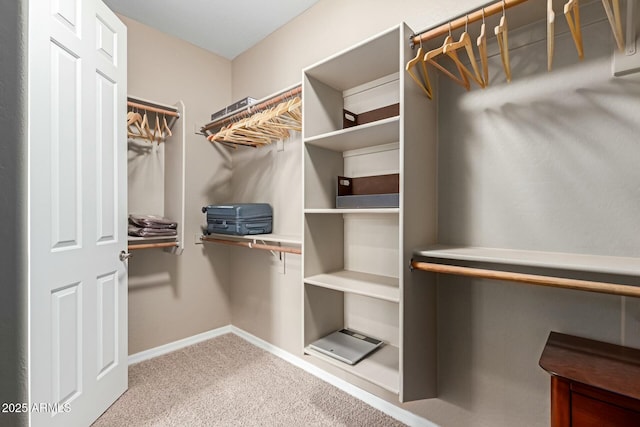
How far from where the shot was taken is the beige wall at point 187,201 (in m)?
2.41

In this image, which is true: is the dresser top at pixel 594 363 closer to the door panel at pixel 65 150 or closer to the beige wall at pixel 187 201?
the door panel at pixel 65 150

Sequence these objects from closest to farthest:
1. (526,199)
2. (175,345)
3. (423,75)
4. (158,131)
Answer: (526,199), (423,75), (158,131), (175,345)

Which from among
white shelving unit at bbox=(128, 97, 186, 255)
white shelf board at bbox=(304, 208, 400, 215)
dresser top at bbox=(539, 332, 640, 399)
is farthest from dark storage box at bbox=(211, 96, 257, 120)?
dresser top at bbox=(539, 332, 640, 399)

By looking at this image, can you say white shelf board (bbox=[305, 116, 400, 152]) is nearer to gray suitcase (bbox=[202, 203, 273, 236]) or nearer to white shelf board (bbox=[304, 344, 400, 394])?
gray suitcase (bbox=[202, 203, 273, 236])

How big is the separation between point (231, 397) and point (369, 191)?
63.1 inches

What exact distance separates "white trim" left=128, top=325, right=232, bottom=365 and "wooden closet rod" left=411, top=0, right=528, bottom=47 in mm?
2834

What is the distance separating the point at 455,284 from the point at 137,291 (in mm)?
2391

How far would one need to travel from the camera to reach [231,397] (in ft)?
6.28

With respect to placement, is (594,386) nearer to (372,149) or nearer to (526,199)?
(526,199)

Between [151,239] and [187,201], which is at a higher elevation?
[187,201]

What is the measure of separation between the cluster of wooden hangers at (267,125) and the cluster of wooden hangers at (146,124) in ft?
1.27

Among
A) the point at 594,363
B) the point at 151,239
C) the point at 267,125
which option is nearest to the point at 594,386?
the point at 594,363

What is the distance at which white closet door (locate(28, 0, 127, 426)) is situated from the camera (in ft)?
4.50

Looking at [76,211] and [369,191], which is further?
[369,191]
